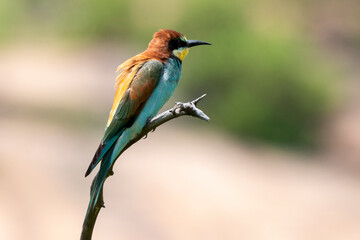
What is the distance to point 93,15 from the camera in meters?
8.71

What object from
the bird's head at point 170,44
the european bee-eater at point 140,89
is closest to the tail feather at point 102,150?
the european bee-eater at point 140,89

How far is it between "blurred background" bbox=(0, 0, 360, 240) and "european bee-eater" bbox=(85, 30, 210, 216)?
2463 millimetres

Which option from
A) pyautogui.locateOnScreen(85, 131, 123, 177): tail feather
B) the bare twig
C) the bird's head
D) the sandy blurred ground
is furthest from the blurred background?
the bare twig

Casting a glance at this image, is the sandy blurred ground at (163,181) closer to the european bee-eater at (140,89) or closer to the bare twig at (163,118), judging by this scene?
the european bee-eater at (140,89)

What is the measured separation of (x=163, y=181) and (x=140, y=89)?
11.1ft

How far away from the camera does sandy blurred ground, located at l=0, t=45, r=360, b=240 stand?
178 inches

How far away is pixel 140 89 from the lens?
71.9 inches

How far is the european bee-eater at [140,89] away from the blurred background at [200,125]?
8.08ft

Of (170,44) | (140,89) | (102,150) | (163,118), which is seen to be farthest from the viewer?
(170,44)

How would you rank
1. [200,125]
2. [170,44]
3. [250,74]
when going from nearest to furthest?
[170,44]
[200,125]
[250,74]

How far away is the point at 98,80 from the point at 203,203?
2473 mm

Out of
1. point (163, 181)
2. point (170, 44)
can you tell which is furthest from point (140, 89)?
point (163, 181)

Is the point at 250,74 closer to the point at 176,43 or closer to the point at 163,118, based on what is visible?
the point at 176,43

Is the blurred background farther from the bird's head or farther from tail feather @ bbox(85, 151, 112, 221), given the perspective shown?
tail feather @ bbox(85, 151, 112, 221)
